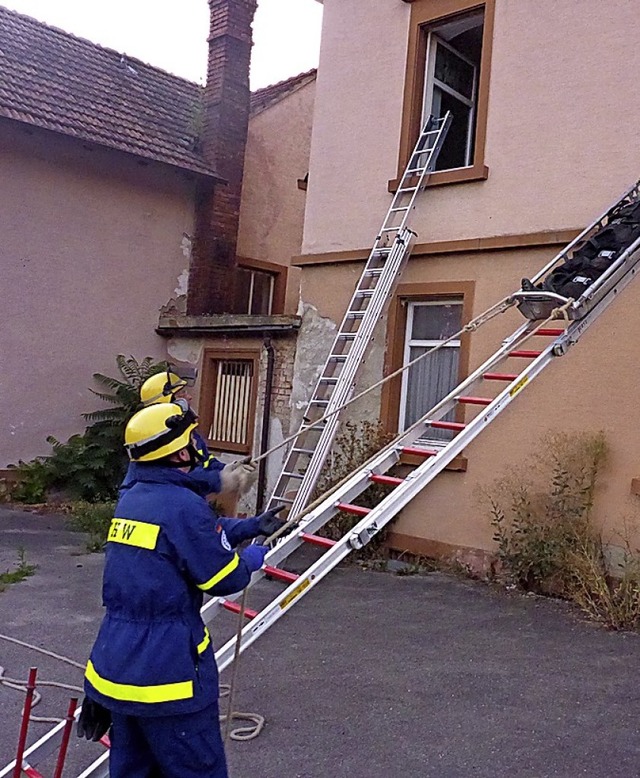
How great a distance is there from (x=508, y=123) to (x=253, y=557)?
6385 millimetres

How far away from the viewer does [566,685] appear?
16.5 ft

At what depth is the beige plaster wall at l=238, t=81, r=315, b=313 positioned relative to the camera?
1321 centimetres

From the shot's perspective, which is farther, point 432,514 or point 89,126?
point 89,126

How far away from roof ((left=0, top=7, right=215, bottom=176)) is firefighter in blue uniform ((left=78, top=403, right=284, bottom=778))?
8.97 meters

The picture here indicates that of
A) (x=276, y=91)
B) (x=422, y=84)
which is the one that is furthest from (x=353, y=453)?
(x=276, y=91)

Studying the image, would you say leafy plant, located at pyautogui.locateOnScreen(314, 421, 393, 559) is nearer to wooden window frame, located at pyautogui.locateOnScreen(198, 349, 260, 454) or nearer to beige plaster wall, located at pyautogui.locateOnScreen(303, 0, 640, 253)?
wooden window frame, located at pyautogui.locateOnScreen(198, 349, 260, 454)

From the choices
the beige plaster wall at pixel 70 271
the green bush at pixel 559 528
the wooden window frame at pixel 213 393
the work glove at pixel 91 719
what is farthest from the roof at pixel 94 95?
the work glove at pixel 91 719

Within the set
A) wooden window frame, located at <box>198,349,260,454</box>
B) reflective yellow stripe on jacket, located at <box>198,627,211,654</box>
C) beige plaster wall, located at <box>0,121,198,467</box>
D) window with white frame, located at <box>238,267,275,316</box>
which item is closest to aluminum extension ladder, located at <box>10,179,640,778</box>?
reflective yellow stripe on jacket, located at <box>198,627,211,654</box>

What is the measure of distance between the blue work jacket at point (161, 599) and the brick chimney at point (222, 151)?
9.79m

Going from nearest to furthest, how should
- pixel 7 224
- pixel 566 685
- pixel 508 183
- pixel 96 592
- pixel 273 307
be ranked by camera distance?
pixel 566 685 → pixel 96 592 → pixel 508 183 → pixel 7 224 → pixel 273 307

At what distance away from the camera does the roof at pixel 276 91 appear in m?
13.3

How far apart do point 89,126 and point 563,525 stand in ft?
26.8

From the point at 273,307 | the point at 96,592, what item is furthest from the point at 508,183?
the point at 273,307

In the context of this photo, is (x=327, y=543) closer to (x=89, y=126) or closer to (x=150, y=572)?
(x=150, y=572)
